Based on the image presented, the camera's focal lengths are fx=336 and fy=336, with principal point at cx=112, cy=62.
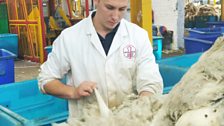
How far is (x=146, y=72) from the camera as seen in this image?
4.69ft

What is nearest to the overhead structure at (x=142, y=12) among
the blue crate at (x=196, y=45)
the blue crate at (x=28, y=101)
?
the blue crate at (x=196, y=45)

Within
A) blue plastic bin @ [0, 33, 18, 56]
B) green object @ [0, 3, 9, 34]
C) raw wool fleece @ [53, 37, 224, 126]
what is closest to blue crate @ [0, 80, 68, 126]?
raw wool fleece @ [53, 37, 224, 126]

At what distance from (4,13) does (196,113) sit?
713cm

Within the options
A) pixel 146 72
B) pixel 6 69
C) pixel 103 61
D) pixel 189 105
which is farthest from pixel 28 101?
pixel 189 105

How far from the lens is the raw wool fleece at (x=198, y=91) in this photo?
71cm

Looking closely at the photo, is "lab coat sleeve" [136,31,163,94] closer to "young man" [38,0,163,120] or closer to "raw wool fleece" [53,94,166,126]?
"young man" [38,0,163,120]

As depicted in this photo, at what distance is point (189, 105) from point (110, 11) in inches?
27.9

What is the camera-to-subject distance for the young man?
4.78 ft

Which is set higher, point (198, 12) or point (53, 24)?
point (198, 12)

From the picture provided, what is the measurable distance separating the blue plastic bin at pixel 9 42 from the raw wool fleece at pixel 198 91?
19.2 ft

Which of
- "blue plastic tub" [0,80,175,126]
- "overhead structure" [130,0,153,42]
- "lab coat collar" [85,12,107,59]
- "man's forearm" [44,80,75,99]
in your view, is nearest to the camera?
"man's forearm" [44,80,75,99]

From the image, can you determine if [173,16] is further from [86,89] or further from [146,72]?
[86,89]

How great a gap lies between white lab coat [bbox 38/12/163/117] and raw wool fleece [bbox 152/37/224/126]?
2.03ft

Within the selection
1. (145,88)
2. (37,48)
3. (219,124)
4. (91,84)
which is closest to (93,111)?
(91,84)
